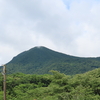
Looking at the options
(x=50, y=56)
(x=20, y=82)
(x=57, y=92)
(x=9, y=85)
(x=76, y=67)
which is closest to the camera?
(x=57, y=92)

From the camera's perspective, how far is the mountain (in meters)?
108

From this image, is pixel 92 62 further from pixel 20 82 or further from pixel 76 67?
pixel 20 82

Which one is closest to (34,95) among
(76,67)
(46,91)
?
(46,91)

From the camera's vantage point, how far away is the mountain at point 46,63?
10800 cm

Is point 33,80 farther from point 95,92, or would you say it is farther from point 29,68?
point 29,68

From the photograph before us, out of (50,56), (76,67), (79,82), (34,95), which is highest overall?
(50,56)

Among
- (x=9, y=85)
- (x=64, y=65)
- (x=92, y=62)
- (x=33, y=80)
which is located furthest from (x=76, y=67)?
(x=9, y=85)

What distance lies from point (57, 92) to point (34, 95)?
6.66 metres

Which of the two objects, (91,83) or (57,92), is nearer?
(57,92)

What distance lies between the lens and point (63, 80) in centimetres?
1891

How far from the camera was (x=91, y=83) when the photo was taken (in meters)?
19.8

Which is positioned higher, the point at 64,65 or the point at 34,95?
the point at 64,65

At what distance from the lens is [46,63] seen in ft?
425

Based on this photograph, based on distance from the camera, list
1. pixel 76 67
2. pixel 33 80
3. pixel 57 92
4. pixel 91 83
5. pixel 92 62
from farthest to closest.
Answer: pixel 92 62 < pixel 76 67 < pixel 33 80 < pixel 91 83 < pixel 57 92
